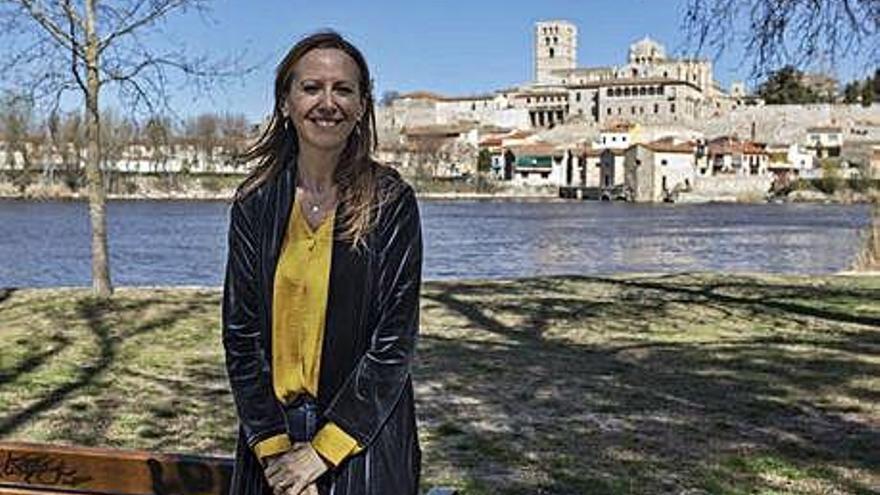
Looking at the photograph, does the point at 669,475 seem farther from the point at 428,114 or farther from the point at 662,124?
the point at 428,114

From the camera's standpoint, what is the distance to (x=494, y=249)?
34.8m

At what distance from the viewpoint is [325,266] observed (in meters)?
2.18

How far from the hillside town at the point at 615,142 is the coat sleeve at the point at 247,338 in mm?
78157

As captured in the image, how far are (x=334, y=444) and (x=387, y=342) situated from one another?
0.22m

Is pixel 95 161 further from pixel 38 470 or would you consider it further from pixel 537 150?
pixel 537 150

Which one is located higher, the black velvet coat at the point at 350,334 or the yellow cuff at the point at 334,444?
the black velvet coat at the point at 350,334

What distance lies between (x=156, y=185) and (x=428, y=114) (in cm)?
7182

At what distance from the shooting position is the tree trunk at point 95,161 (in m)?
10.6

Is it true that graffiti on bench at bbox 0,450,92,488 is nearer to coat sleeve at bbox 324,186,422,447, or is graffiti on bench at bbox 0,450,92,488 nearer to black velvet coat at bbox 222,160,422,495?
black velvet coat at bbox 222,160,422,495

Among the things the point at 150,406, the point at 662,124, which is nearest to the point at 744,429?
the point at 150,406

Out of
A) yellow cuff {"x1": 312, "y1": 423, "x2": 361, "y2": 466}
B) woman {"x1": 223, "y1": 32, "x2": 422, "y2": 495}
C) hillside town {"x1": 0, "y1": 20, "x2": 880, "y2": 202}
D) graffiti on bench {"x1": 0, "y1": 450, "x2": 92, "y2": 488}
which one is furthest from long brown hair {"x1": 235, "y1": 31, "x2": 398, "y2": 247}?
hillside town {"x1": 0, "y1": 20, "x2": 880, "y2": 202}

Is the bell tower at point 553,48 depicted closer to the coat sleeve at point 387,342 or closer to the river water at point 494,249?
the river water at point 494,249

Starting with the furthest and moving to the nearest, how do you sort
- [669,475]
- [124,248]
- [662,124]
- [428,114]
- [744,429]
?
1. [428,114]
2. [662,124]
3. [124,248]
4. [744,429]
5. [669,475]

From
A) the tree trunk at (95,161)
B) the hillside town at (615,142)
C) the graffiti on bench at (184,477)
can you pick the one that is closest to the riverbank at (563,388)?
the tree trunk at (95,161)
